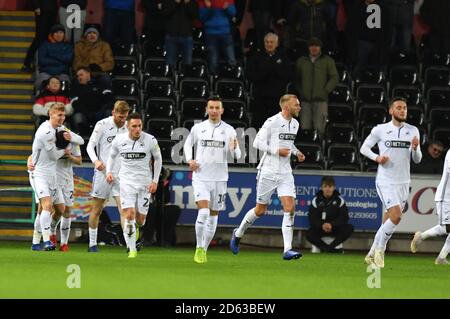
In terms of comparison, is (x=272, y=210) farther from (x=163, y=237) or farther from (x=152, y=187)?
(x=152, y=187)

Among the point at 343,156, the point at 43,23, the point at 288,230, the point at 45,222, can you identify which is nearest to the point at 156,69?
the point at 43,23

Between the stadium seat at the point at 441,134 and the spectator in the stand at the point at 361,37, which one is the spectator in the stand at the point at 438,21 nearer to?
the spectator in the stand at the point at 361,37

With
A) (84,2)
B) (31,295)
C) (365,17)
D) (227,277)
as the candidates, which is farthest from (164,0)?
(31,295)

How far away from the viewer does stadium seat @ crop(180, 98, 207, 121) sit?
2752cm

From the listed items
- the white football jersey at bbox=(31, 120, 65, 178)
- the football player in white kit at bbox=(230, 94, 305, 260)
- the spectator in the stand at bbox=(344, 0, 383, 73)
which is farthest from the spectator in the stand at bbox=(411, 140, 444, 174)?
the white football jersey at bbox=(31, 120, 65, 178)

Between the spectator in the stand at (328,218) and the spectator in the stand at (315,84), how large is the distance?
2399 mm

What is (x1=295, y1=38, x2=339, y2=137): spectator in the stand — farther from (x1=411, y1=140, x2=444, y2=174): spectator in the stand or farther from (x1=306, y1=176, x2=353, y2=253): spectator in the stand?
(x1=306, y1=176, x2=353, y2=253): spectator in the stand

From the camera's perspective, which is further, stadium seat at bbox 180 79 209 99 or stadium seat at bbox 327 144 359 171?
stadium seat at bbox 180 79 209 99

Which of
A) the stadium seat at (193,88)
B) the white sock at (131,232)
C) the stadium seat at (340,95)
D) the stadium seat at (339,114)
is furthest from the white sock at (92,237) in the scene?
the stadium seat at (340,95)

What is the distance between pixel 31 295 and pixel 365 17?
632 inches

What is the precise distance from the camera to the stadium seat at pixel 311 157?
87.2 feet

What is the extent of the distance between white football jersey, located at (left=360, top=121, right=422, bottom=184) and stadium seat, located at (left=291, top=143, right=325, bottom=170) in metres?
6.41

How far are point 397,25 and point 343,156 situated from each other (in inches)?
146

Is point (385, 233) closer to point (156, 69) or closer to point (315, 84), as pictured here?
point (315, 84)
